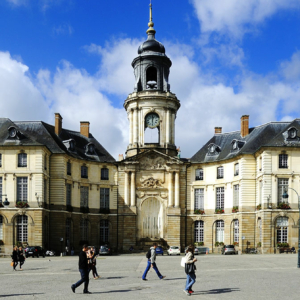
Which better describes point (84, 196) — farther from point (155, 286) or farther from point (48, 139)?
point (155, 286)

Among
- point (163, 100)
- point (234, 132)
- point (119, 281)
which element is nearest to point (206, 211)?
point (234, 132)

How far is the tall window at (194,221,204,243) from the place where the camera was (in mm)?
60719

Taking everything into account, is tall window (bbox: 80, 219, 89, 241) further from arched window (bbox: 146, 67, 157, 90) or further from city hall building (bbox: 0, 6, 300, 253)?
arched window (bbox: 146, 67, 157, 90)

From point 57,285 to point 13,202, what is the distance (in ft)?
100

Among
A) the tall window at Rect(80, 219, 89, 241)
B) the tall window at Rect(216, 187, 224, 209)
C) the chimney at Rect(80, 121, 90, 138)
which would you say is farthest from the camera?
the chimney at Rect(80, 121, 90, 138)

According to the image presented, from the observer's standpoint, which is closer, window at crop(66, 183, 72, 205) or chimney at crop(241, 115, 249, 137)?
window at crop(66, 183, 72, 205)

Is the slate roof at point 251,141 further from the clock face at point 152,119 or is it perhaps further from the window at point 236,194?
the clock face at point 152,119

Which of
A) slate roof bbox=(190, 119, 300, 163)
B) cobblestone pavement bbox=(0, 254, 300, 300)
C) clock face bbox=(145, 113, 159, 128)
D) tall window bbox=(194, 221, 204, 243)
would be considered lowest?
tall window bbox=(194, 221, 204, 243)

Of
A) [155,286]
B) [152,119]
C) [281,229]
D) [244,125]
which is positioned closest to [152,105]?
[152,119]

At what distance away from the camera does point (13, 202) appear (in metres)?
50.8

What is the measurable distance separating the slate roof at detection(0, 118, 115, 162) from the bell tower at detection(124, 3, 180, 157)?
13.3 feet

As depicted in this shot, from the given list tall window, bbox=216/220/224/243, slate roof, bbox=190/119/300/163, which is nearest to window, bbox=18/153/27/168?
slate roof, bbox=190/119/300/163

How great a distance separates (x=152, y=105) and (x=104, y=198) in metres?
12.6

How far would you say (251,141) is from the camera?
57.2 m
